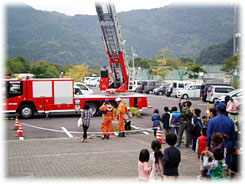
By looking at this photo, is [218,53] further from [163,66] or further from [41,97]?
[41,97]

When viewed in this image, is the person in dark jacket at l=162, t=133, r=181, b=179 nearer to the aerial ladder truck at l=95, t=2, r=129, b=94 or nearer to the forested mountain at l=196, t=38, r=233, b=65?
the aerial ladder truck at l=95, t=2, r=129, b=94

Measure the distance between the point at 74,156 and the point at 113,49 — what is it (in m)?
14.7

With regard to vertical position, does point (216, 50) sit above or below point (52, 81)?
above

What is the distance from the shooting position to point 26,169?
8797 millimetres

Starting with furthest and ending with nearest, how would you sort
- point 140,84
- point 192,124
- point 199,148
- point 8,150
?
point 140,84, point 8,150, point 192,124, point 199,148

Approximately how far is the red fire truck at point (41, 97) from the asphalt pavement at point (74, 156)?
3785 mm

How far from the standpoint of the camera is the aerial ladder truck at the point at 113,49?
22.3 m

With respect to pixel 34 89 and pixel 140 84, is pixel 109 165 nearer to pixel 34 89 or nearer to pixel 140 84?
pixel 34 89

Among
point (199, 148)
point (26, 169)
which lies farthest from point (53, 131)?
point (199, 148)

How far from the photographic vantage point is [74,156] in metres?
10.5

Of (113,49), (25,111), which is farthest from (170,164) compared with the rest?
(113,49)

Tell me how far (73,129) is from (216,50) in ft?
433

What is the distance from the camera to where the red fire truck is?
20.4 metres

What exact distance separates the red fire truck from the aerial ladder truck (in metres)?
3.87
